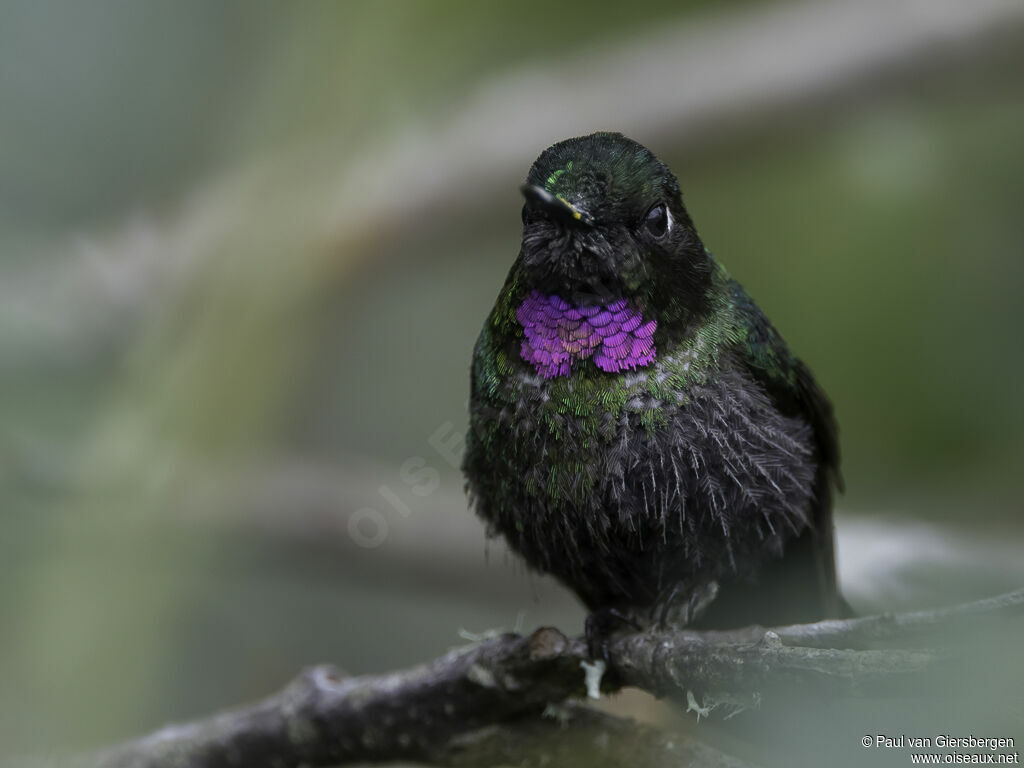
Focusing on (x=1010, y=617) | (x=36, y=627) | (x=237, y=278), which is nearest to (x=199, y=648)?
(x=36, y=627)

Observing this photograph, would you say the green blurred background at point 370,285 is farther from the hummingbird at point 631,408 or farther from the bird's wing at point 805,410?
the hummingbird at point 631,408

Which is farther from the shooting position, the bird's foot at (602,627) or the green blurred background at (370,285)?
the green blurred background at (370,285)

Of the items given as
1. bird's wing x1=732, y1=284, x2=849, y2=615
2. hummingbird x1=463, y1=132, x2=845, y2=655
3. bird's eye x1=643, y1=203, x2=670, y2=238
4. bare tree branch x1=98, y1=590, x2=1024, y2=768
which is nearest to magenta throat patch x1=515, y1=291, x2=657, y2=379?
hummingbird x1=463, y1=132, x2=845, y2=655

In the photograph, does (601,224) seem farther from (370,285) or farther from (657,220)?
(370,285)

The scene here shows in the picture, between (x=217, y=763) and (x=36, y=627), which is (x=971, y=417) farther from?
(x=36, y=627)

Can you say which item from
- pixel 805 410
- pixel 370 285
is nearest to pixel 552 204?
pixel 805 410

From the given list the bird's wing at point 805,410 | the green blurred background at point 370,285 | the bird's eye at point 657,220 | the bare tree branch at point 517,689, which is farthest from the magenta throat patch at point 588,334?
the green blurred background at point 370,285
